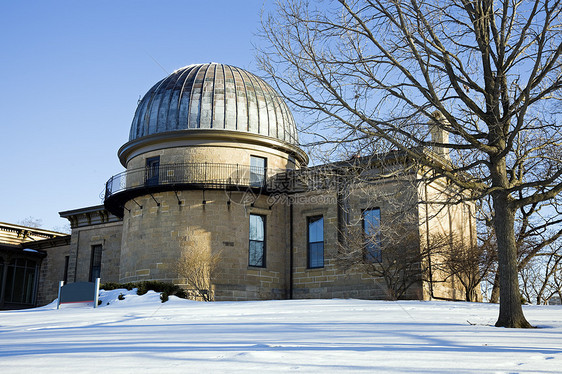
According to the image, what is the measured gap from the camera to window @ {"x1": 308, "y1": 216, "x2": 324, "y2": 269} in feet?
78.4

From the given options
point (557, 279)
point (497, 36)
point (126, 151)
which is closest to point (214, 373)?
point (497, 36)

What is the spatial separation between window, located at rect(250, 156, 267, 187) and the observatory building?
48 millimetres

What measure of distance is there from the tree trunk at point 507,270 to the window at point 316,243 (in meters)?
14.0

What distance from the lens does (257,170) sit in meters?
24.9

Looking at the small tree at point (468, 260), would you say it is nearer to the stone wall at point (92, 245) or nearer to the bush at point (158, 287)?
the bush at point (158, 287)

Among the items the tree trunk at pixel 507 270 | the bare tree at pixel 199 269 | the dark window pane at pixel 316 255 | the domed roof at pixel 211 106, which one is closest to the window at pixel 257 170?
the domed roof at pixel 211 106

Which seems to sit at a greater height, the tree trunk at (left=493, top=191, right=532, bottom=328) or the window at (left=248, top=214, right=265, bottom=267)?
the window at (left=248, top=214, right=265, bottom=267)

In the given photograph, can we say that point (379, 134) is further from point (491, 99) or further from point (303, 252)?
point (303, 252)

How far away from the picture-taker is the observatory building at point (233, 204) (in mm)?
22891

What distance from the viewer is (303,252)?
2423 cm

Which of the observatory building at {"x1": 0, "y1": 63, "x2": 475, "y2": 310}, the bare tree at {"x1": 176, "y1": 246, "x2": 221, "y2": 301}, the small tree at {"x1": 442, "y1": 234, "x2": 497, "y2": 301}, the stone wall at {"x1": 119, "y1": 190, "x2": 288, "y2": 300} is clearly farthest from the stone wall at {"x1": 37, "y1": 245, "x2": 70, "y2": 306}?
the small tree at {"x1": 442, "y1": 234, "x2": 497, "y2": 301}

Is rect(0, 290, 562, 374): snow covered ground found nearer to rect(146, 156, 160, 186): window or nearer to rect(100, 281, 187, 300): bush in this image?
rect(100, 281, 187, 300): bush

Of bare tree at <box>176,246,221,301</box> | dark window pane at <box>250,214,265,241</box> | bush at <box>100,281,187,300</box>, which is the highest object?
dark window pane at <box>250,214,265,241</box>

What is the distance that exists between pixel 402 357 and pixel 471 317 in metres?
5.78
